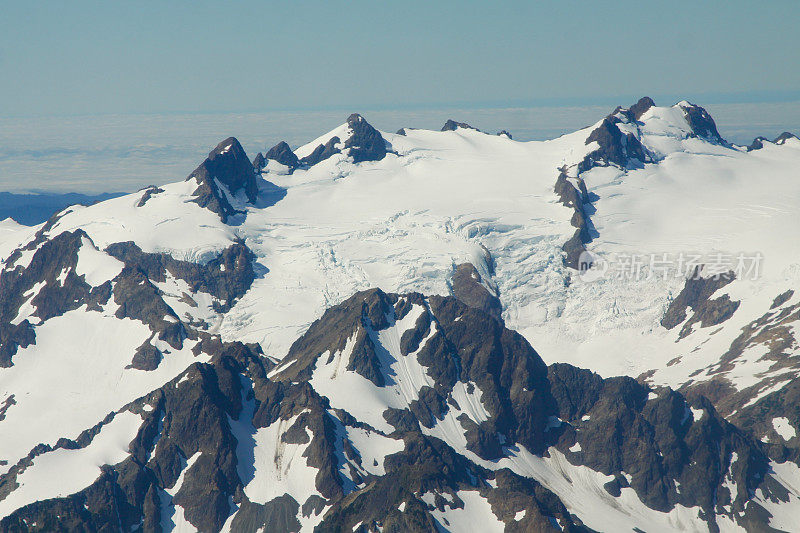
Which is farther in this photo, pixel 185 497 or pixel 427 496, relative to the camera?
pixel 185 497

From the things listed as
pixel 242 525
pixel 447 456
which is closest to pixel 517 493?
pixel 447 456

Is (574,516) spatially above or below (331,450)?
below

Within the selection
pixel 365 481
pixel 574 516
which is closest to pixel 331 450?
pixel 365 481

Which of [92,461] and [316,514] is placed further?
[92,461]

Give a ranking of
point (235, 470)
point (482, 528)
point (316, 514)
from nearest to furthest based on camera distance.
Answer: point (482, 528) → point (316, 514) → point (235, 470)

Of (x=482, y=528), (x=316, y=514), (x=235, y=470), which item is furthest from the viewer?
(x=235, y=470)

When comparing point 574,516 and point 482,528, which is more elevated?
point 482,528

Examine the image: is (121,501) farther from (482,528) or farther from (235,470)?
(482,528)

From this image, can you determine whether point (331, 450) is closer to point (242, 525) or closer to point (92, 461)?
point (242, 525)
